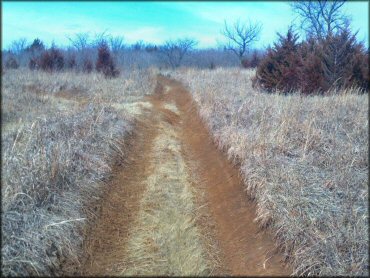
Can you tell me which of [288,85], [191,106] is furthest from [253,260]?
[288,85]

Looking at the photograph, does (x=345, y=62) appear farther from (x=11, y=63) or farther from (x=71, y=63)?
(x=11, y=63)

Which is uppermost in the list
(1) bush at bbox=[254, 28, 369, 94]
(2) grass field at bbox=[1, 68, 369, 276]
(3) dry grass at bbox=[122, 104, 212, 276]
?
(1) bush at bbox=[254, 28, 369, 94]

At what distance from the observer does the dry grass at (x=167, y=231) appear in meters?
4.39

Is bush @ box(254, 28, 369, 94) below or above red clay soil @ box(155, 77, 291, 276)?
above

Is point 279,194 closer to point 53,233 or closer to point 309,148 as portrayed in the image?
point 309,148

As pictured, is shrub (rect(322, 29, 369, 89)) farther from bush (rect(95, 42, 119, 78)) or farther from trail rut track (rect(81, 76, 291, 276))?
bush (rect(95, 42, 119, 78))

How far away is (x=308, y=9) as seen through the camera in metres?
33.0

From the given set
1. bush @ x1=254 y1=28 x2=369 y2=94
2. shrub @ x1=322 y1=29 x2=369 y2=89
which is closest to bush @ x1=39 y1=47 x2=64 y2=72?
bush @ x1=254 y1=28 x2=369 y2=94

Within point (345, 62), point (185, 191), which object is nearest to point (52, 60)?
point (345, 62)

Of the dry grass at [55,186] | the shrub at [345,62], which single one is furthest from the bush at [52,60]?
the shrub at [345,62]

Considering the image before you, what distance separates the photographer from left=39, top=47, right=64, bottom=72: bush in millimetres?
27166

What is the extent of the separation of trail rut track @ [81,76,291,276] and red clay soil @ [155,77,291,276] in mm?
12

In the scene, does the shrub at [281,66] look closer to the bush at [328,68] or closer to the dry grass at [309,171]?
the bush at [328,68]

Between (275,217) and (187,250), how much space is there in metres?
1.17
